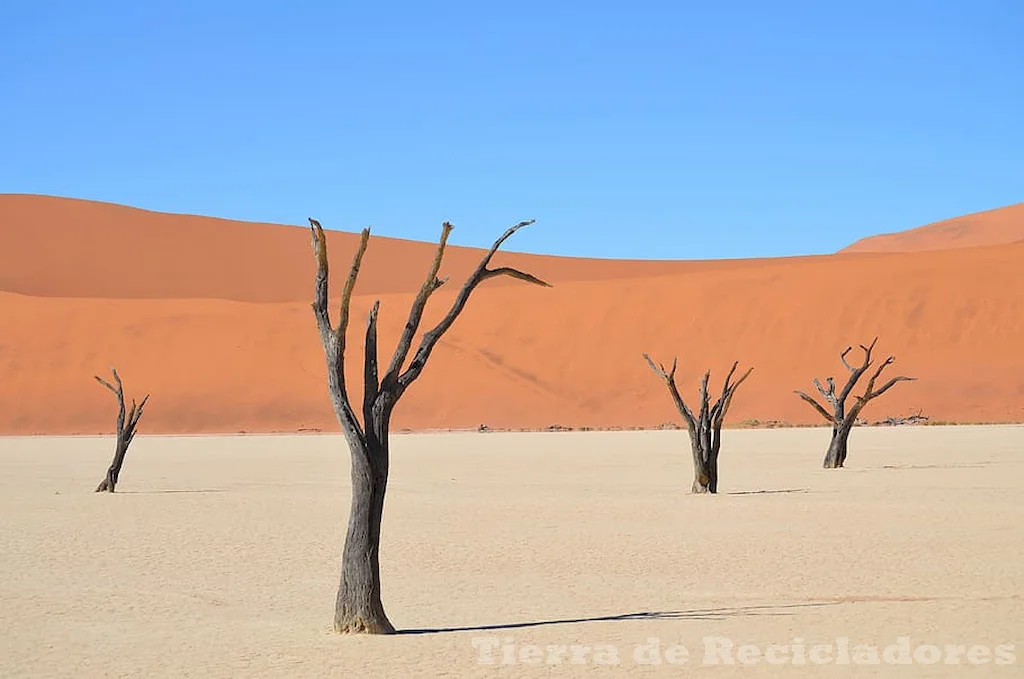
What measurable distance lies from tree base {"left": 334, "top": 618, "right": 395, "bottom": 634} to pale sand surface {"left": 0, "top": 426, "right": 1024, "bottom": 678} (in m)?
0.17

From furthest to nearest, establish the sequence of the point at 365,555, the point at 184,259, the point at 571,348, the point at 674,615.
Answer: the point at 184,259 → the point at 571,348 → the point at 674,615 → the point at 365,555

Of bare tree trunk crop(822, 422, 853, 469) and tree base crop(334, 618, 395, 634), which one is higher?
bare tree trunk crop(822, 422, 853, 469)

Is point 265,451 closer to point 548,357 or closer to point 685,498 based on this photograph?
point 685,498

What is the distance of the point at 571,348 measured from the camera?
62188mm

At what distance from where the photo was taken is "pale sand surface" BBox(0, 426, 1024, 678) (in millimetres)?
8562

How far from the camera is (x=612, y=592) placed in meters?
10.9

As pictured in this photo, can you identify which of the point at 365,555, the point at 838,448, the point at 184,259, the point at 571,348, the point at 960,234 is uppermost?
the point at 960,234

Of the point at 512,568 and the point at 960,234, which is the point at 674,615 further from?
the point at 960,234

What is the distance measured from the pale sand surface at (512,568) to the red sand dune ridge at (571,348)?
2774 centimetres

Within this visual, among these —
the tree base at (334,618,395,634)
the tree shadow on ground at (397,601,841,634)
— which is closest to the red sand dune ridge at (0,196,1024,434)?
the tree shadow on ground at (397,601,841,634)

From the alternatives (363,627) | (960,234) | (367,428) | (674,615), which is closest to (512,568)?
(674,615)

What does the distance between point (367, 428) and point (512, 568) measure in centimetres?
395

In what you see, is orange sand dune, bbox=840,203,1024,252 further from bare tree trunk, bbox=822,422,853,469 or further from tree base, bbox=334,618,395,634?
tree base, bbox=334,618,395,634

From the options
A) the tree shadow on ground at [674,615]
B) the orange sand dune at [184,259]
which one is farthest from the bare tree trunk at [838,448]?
the orange sand dune at [184,259]
